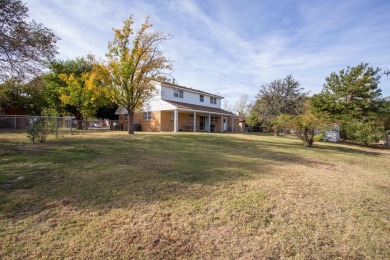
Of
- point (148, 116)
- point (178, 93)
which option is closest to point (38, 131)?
point (148, 116)

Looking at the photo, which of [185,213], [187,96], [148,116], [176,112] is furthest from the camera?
[187,96]

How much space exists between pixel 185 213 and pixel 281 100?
24564 mm

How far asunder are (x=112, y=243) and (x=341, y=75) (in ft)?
98.2

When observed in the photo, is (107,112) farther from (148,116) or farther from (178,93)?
(178,93)

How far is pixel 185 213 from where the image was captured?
3.70m

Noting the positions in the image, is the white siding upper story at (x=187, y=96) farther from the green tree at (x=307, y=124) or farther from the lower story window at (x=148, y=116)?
the green tree at (x=307, y=124)

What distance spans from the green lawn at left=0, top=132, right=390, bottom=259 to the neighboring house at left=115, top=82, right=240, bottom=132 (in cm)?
1732

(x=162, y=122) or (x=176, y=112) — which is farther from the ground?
(x=176, y=112)

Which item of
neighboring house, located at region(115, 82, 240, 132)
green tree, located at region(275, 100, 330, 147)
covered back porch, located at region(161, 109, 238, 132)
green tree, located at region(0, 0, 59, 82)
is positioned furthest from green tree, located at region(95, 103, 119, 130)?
green tree, located at region(275, 100, 330, 147)

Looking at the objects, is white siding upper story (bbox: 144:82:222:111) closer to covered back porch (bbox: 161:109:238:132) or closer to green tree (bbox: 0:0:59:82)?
covered back porch (bbox: 161:109:238:132)

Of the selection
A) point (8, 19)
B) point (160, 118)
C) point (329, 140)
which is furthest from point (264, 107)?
point (8, 19)

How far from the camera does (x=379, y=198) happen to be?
15.8 ft

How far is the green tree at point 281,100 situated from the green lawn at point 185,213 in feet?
64.5

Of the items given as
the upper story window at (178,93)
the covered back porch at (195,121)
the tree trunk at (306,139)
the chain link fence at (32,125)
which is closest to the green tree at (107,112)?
the upper story window at (178,93)
